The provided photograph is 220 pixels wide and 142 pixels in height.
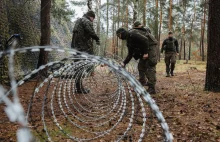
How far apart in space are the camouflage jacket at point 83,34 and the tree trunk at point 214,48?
342cm

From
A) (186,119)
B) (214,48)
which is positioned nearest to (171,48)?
(214,48)

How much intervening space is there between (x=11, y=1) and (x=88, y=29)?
7018 mm

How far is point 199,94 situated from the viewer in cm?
790

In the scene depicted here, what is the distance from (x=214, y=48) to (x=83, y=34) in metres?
3.93

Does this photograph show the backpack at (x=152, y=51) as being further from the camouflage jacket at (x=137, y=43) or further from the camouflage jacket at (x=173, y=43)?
the camouflage jacket at (x=173, y=43)

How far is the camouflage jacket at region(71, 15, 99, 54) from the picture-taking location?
26.2 feet

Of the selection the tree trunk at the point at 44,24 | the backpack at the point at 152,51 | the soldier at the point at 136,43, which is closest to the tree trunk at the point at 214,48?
the backpack at the point at 152,51

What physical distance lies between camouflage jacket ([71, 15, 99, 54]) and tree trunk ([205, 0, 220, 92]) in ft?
11.2

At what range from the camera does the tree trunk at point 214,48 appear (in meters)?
7.74

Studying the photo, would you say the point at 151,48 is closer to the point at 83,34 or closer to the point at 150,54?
the point at 150,54

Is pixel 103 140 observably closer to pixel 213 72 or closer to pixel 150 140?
pixel 150 140

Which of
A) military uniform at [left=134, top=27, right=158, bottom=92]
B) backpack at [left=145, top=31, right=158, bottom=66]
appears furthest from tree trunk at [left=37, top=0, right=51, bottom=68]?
backpack at [left=145, top=31, right=158, bottom=66]

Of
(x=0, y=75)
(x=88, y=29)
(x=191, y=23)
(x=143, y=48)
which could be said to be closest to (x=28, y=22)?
(x=0, y=75)

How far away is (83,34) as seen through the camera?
8141 millimetres
